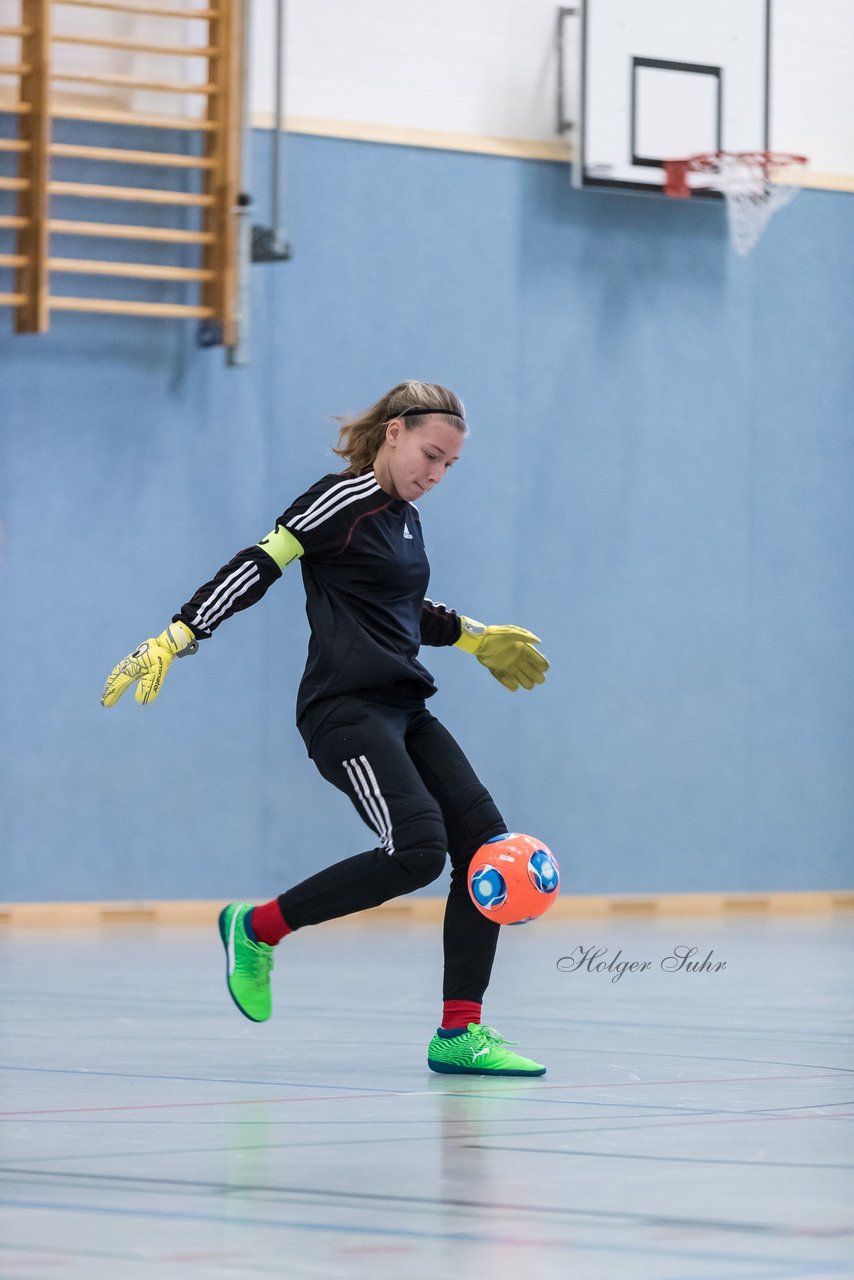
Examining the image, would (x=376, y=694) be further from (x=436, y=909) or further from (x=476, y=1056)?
(x=436, y=909)

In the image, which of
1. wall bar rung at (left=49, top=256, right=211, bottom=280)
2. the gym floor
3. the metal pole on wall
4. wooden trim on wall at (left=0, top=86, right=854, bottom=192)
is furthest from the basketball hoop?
the gym floor

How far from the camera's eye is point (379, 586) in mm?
4668

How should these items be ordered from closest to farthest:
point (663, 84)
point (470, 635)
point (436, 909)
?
point (470, 635)
point (436, 909)
point (663, 84)

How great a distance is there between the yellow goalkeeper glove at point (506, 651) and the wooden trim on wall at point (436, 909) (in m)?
4.56

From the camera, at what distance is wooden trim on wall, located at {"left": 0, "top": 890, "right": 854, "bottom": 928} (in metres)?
9.47

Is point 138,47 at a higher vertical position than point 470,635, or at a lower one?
higher

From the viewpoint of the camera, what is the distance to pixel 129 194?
946 cm

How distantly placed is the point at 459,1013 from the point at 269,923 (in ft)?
1.50

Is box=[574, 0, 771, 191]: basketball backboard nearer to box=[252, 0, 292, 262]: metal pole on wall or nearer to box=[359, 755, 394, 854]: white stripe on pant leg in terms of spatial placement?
box=[252, 0, 292, 262]: metal pole on wall

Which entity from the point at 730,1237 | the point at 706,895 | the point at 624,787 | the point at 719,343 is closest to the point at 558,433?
the point at 719,343

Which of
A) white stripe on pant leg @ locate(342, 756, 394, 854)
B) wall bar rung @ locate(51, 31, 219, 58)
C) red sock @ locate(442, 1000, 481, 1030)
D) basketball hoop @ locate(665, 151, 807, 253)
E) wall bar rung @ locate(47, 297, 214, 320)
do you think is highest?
wall bar rung @ locate(51, 31, 219, 58)

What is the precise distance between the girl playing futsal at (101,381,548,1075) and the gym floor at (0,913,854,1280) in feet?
0.78

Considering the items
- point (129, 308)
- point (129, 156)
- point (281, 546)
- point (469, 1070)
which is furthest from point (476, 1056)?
point (129, 156)

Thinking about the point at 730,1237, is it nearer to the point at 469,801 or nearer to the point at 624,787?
the point at 469,801
